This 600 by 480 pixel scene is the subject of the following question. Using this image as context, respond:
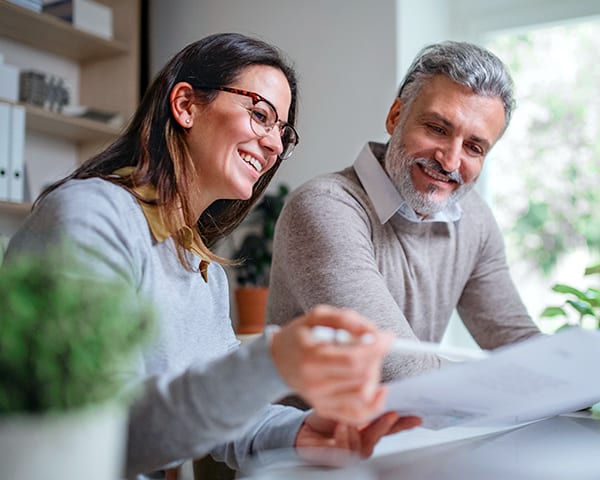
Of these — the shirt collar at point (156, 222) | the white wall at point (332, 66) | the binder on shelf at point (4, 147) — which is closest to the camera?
the shirt collar at point (156, 222)

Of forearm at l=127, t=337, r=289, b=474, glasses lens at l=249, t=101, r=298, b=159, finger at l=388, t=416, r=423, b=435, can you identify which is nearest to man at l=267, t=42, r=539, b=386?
glasses lens at l=249, t=101, r=298, b=159

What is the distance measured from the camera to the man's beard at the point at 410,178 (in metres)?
1.58

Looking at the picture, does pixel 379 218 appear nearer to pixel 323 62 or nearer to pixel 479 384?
pixel 479 384

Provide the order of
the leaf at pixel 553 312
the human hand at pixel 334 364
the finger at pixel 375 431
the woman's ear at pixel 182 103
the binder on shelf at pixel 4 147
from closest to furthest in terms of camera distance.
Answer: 1. the human hand at pixel 334 364
2. the finger at pixel 375 431
3. the woman's ear at pixel 182 103
4. the leaf at pixel 553 312
5. the binder on shelf at pixel 4 147

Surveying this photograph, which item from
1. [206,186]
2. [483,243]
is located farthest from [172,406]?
[483,243]

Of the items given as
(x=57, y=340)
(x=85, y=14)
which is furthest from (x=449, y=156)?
(x=85, y=14)

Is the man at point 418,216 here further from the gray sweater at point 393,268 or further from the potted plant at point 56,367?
the potted plant at point 56,367

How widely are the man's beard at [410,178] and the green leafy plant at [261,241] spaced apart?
1470 mm

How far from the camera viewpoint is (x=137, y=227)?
37.5 inches

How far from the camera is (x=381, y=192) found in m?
1.58

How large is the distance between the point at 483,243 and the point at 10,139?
76.3 inches

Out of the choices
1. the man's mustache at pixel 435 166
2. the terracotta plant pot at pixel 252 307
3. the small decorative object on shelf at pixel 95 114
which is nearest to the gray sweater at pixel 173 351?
the man's mustache at pixel 435 166

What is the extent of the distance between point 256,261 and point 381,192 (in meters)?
1.60

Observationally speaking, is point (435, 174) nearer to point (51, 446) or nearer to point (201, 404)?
point (201, 404)
